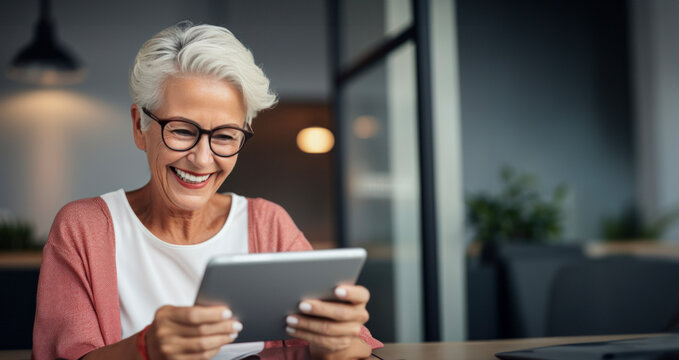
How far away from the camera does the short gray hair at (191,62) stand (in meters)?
1.28

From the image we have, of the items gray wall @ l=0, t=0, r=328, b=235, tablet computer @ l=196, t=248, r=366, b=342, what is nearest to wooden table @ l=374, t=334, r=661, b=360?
tablet computer @ l=196, t=248, r=366, b=342

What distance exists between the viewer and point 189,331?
958 millimetres

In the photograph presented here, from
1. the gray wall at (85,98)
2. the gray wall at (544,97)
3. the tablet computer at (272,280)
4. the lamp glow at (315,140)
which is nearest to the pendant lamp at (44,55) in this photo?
the gray wall at (85,98)

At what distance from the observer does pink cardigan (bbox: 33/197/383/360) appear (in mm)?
1224

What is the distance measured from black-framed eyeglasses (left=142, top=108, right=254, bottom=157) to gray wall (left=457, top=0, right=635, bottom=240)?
565cm

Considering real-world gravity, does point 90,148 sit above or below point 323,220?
above

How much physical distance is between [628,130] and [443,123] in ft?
15.8

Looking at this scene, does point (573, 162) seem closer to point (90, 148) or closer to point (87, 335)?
point (90, 148)

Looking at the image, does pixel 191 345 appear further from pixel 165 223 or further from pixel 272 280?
pixel 165 223

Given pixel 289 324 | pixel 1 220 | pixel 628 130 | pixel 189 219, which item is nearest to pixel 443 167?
pixel 189 219

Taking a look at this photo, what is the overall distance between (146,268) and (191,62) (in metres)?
0.49

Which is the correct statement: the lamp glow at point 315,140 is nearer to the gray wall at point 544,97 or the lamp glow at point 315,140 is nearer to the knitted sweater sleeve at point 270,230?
the gray wall at point 544,97

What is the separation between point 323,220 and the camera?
668cm

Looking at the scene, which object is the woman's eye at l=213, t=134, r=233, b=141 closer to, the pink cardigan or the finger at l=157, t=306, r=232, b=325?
the pink cardigan
